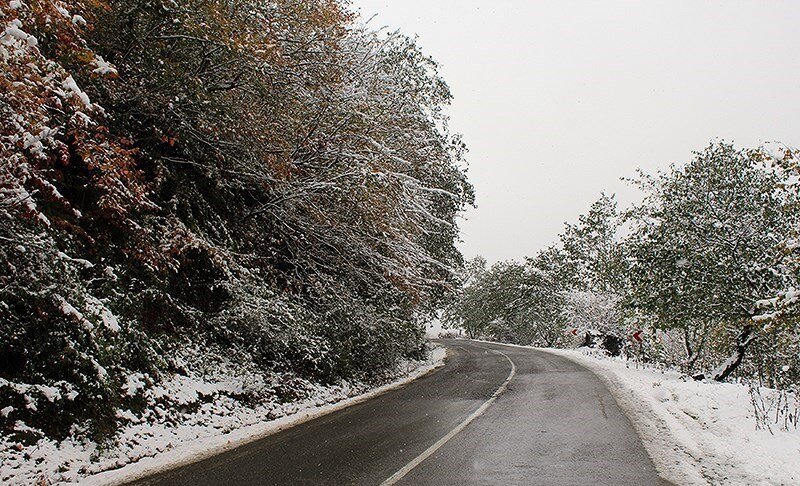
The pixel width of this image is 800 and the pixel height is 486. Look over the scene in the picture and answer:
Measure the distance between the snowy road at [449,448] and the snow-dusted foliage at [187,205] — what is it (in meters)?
1.65

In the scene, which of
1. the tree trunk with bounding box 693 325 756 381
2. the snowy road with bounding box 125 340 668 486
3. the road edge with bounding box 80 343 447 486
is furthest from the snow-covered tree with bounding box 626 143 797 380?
the road edge with bounding box 80 343 447 486

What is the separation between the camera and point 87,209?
8062 millimetres

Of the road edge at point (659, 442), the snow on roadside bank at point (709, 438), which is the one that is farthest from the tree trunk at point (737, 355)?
the road edge at point (659, 442)

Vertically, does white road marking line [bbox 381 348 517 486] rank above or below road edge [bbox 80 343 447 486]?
above

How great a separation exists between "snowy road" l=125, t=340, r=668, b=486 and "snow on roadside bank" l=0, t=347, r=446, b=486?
1.17 feet

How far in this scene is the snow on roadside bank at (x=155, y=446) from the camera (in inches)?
199

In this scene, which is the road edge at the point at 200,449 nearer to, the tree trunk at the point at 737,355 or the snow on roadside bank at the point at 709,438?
the snow on roadside bank at the point at 709,438

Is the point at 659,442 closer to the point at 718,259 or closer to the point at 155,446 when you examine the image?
the point at 155,446

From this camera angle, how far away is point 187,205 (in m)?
9.49

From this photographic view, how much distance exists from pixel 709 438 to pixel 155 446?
275 inches

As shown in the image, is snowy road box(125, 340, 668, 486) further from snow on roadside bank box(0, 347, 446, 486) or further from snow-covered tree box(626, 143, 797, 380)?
snow-covered tree box(626, 143, 797, 380)

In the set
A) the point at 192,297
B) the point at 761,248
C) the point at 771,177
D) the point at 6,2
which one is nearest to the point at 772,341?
the point at 761,248

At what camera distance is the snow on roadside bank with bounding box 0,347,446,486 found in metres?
5.06

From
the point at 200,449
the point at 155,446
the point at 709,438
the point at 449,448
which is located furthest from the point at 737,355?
the point at 155,446
